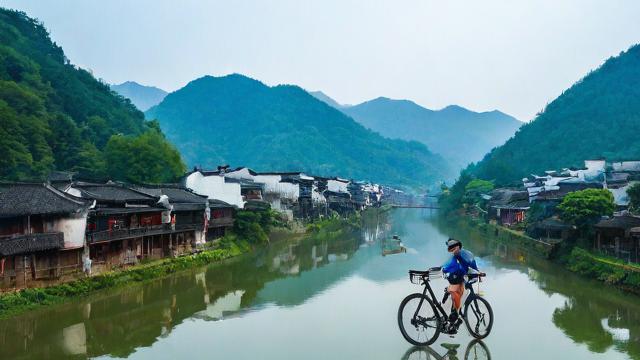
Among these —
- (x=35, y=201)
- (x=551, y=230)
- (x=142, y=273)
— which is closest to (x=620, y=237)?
(x=551, y=230)

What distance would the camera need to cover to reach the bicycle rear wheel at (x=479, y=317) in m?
12.1

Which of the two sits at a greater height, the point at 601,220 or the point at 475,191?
the point at 475,191

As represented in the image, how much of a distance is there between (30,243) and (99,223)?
14.8ft

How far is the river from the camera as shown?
1384cm

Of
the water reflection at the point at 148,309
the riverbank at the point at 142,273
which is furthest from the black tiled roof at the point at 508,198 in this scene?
the water reflection at the point at 148,309

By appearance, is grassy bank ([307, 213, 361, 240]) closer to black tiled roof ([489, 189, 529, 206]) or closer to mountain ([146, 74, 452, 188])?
black tiled roof ([489, 189, 529, 206])

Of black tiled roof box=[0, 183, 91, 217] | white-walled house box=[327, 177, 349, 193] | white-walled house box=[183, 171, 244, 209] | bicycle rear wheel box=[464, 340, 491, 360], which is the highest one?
white-walled house box=[327, 177, 349, 193]

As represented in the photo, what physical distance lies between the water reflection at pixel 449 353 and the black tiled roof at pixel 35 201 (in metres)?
15.7

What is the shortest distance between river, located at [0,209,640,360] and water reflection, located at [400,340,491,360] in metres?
0.05

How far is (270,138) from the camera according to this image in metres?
169

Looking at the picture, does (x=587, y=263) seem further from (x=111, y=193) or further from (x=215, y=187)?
(x=215, y=187)

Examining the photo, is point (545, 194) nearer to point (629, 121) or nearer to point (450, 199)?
point (450, 199)

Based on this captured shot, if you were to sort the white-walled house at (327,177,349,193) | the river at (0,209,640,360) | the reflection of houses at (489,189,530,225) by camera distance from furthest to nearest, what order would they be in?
1. the white-walled house at (327,177,349,193)
2. the reflection of houses at (489,189,530,225)
3. the river at (0,209,640,360)

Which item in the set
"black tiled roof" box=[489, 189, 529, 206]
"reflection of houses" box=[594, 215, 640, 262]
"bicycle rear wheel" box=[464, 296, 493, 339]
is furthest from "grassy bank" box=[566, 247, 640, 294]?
"black tiled roof" box=[489, 189, 529, 206]
